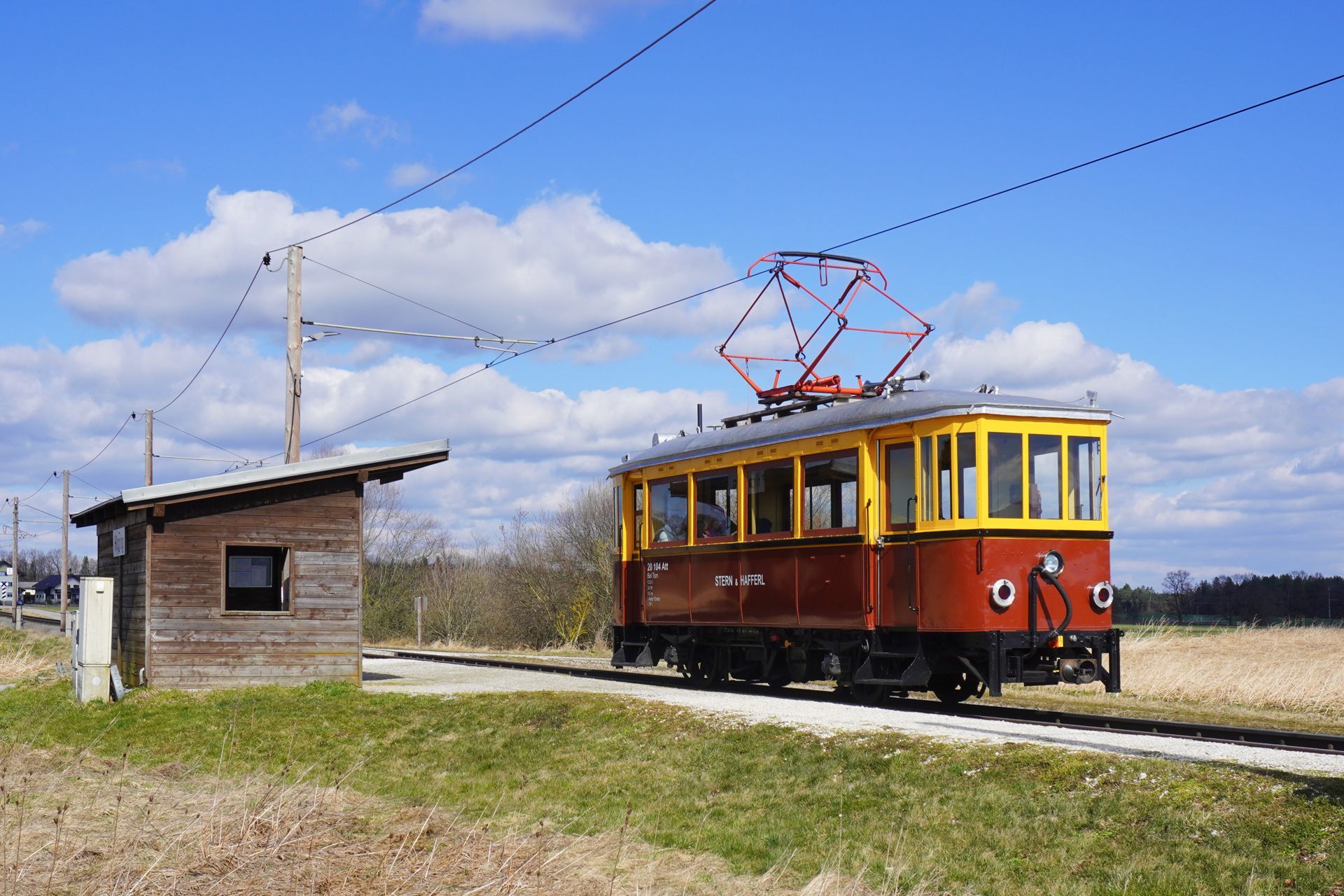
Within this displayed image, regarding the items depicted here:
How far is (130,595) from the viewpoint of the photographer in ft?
66.4

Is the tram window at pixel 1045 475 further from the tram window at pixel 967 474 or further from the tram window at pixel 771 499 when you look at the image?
the tram window at pixel 771 499

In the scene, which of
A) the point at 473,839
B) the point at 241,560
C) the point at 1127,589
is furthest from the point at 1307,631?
the point at 1127,589

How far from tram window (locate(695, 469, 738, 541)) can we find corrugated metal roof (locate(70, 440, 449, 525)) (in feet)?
13.0

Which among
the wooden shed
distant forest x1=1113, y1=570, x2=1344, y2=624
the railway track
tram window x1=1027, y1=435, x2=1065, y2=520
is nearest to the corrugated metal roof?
the wooden shed

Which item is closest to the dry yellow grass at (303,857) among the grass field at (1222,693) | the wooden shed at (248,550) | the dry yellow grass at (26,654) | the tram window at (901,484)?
the tram window at (901,484)

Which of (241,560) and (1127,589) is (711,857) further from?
(1127,589)

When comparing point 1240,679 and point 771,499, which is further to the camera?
point 1240,679

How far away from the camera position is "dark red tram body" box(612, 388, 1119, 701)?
574 inches

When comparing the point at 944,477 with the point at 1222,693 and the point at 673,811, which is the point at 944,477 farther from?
the point at 1222,693

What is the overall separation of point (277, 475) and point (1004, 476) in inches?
393

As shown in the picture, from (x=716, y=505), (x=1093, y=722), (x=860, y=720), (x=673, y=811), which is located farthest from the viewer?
(x=716, y=505)

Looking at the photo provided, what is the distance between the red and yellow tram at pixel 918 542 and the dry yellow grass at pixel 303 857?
6045 millimetres

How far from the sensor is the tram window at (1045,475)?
14.8 metres

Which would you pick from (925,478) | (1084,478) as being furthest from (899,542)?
(1084,478)
